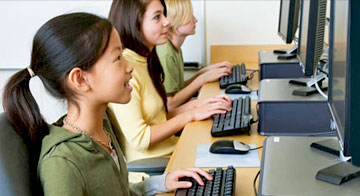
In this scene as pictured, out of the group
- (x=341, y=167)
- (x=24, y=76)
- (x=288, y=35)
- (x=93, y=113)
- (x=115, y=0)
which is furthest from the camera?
(x=288, y=35)

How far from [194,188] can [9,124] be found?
17.3 inches

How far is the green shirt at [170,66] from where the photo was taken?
96.3 inches

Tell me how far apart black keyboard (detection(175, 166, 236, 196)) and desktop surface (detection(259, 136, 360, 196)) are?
0.11 m

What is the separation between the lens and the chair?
0.95m

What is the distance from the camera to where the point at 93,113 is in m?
1.25

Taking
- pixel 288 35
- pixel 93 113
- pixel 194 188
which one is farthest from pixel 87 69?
pixel 288 35

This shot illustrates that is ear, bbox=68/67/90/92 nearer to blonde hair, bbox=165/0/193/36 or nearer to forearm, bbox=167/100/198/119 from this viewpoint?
forearm, bbox=167/100/198/119

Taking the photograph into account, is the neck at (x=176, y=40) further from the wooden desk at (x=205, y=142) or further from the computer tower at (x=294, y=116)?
the computer tower at (x=294, y=116)

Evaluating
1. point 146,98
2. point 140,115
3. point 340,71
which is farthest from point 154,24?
point 340,71

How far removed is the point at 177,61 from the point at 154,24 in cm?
60

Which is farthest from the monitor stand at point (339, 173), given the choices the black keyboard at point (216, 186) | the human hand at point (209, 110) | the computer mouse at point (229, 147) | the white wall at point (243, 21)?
the white wall at point (243, 21)

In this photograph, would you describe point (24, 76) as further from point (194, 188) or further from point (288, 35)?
point (288, 35)

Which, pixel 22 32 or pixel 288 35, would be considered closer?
pixel 288 35

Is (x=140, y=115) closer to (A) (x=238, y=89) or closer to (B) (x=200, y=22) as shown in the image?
(A) (x=238, y=89)
